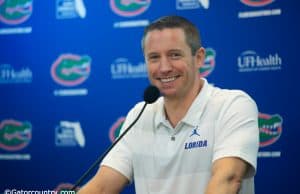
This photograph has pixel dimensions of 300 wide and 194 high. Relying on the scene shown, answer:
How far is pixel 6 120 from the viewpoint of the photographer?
3.32 m

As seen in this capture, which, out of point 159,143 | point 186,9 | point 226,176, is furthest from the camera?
point 186,9

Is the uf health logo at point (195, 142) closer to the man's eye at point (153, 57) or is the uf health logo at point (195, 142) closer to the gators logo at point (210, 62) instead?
the man's eye at point (153, 57)

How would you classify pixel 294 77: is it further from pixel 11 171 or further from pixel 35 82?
pixel 11 171

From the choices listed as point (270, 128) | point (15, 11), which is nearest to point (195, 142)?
point (270, 128)

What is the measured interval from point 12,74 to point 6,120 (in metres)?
0.32

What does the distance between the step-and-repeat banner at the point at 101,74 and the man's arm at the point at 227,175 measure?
1.26 m

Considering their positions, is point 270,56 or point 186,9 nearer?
point 270,56

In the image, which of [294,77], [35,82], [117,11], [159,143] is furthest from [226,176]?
[35,82]

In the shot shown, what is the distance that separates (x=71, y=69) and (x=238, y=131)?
181cm

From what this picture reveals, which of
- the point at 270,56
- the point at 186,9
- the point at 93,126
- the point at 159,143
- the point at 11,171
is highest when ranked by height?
the point at 186,9

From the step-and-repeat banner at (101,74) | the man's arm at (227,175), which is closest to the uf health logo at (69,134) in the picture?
the step-and-repeat banner at (101,74)

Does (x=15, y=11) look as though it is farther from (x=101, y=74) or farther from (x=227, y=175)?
(x=227, y=175)

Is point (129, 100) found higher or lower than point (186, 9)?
lower

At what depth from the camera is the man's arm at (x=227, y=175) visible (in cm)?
143
